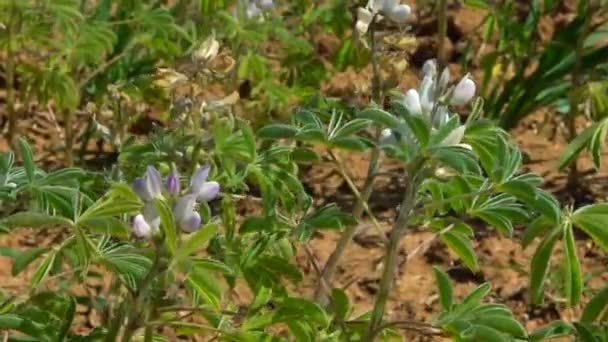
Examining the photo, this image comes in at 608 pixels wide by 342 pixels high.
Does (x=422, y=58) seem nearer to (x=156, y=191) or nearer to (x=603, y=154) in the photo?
(x=603, y=154)

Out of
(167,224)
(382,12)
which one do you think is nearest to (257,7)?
(382,12)

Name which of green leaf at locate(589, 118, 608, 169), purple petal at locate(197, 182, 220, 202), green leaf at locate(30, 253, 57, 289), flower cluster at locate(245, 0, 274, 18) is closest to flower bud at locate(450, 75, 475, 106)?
purple petal at locate(197, 182, 220, 202)

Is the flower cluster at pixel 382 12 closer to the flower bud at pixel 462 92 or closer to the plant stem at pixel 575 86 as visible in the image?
the flower bud at pixel 462 92

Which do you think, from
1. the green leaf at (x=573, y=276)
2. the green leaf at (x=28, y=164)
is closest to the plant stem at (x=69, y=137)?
the green leaf at (x=28, y=164)

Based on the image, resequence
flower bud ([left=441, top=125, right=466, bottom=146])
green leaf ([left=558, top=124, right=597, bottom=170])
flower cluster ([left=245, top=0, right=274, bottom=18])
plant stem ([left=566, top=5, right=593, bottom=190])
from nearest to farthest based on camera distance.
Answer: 1. flower bud ([left=441, top=125, right=466, bottom=146])
2. green leaf ([left=558, top=124, right=597, bottom=170])
3. flower cluster ([left=245, top=0, right=274, bottom=18])
4. plant stem ([left=566, top=5, right=593, bottom=190])

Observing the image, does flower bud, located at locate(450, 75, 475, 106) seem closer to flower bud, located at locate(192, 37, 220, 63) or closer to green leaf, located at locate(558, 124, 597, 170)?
flower bud, located at locate(192, 37, 220, 63)

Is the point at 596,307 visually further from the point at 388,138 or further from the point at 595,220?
the point at 388,138

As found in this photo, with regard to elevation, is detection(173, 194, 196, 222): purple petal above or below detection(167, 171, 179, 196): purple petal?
below

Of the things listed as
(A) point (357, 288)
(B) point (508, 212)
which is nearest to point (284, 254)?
(B) point (508, 212)
